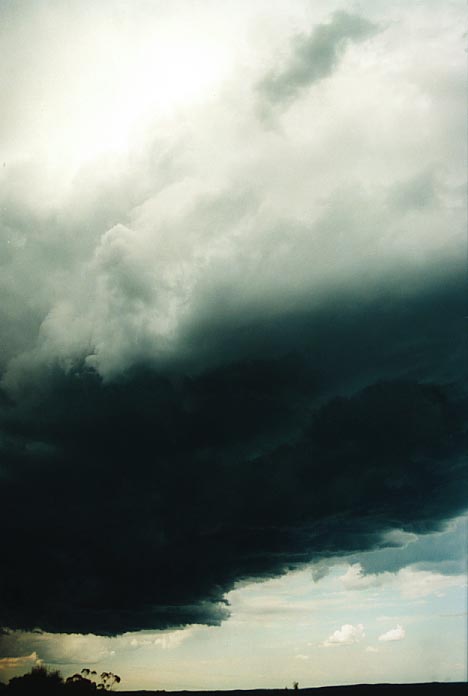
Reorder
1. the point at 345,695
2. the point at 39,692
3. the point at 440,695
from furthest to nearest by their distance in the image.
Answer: the point at 345,695 < the point at 440,695 < the point at 39,692

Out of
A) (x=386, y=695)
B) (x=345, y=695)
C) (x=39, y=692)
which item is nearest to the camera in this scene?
(x=39, y=692)

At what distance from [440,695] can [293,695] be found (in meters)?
53.5

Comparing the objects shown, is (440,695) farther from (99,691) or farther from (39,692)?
(39,692)

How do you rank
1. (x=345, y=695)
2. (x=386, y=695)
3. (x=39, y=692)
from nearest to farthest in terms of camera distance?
1. (x=39, y=692)
2. (x=386, y=695)
3. (x=345, y=695)

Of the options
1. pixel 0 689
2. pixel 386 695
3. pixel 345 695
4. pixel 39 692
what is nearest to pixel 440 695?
pixel 386 695

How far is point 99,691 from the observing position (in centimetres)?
16525

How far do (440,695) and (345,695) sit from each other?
38220mm

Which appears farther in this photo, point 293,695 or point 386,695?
point 293,695

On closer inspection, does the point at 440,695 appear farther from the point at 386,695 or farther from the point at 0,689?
the point at 0,689

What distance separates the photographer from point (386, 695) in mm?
171250

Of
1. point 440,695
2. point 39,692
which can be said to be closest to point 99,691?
point 39,692

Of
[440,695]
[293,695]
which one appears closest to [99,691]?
[293,695]

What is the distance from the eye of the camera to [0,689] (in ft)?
505

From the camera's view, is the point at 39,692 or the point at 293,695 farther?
the point at 293,695
